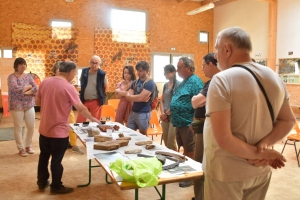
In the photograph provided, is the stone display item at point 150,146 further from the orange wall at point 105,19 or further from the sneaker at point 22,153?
the orange wall at point 105,19

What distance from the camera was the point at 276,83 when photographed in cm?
130

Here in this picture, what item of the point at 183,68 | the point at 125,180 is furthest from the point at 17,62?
the point at 125,180

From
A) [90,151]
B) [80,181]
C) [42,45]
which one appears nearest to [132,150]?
[90,151]

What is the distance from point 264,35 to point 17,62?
840 centimetres

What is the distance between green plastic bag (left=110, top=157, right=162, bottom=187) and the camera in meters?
1.65

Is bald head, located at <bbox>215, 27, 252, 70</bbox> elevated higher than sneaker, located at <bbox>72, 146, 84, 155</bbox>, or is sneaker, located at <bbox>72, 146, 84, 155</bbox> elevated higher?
bald head, located at <bbox>215, 27, 252, 70</bbox>

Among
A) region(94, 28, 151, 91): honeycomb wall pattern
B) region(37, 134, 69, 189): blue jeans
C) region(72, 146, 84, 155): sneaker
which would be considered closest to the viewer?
region(37, 134, 69, 189): blue jeans

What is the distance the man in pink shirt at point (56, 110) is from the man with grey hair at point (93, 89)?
4.59 ft

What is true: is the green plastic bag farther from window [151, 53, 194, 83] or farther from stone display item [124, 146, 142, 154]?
window [151, 53, 194, 83]

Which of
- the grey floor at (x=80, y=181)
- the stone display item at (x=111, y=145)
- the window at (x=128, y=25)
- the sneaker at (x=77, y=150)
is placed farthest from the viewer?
the window at (x=128, y=25)

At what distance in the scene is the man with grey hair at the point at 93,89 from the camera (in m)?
4.39

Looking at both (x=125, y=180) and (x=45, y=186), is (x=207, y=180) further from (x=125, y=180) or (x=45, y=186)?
(x=45, y=186)

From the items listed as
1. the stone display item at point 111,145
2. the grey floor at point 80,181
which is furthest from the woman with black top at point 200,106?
the stone display item at point 111,145

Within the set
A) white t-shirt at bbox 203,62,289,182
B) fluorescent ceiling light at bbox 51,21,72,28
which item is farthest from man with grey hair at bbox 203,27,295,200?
fluorescent ceiling light at bbox 51,21,72,28
